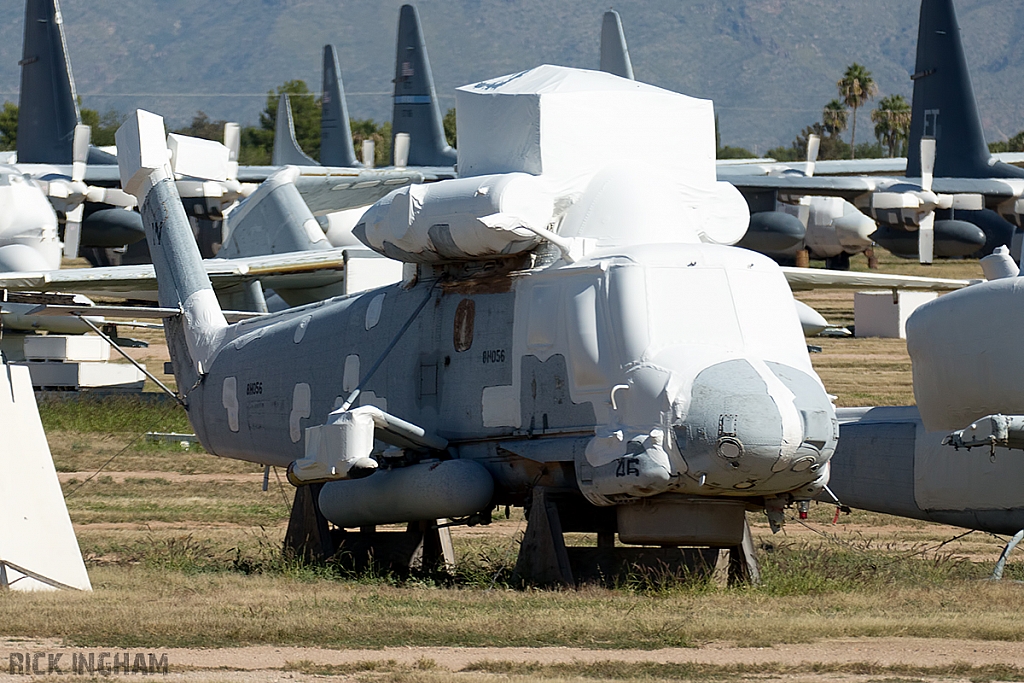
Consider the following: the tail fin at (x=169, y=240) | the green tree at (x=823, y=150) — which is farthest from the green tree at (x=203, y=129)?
the tail fin at (x=169, y=240)

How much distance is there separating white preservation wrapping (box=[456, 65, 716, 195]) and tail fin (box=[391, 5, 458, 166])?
52.5m

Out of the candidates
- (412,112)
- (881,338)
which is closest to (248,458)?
(881,338)

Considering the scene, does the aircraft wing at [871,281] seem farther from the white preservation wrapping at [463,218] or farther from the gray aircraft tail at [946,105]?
the gray aircraft tail at [946,105]

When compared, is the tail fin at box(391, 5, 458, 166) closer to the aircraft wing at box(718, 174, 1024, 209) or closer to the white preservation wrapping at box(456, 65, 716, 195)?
the aircraft wing at box(718, 174, 1024, 209)

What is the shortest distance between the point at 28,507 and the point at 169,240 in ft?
14.3

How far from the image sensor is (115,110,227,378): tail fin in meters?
13.7

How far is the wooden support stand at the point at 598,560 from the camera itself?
33.8 feet

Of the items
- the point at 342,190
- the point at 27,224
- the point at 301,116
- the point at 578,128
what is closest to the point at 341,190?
the point at 342,190

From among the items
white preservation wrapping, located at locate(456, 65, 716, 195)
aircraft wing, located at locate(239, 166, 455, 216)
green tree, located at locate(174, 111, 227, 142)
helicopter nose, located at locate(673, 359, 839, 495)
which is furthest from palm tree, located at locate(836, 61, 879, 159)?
helicopter nose, located at locate(673, 359, 839, 495)

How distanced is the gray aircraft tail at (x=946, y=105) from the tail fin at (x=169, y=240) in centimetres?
3257

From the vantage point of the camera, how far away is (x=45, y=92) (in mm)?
42625

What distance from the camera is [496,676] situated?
730 cm

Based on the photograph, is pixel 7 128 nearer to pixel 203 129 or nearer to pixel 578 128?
pixel 203 129

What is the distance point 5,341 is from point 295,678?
21.5 metres
